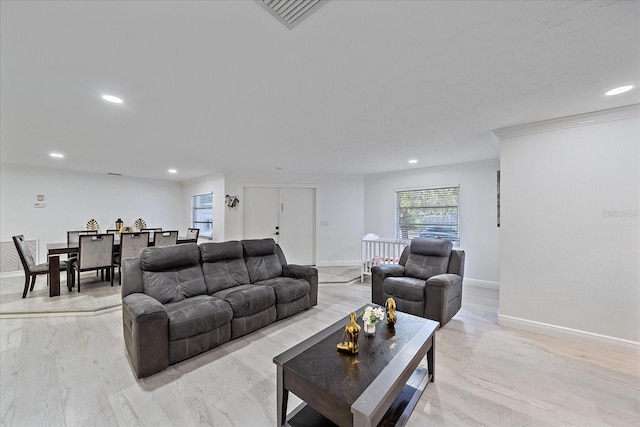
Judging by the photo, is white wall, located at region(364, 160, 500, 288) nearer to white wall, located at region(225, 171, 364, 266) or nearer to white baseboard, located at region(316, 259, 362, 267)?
white wall, located at region(225, 171, 364, 266)

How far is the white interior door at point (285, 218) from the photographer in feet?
20.8

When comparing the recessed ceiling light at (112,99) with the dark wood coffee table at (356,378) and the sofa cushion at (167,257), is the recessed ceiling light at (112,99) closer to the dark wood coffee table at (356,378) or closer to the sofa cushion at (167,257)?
the sofa cushion at (167,257)

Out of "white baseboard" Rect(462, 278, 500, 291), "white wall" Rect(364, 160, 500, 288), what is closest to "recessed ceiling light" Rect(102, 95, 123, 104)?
"white wall" Rect(364, 160, 500, 288)

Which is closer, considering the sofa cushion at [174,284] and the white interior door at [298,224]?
the sofa cushion at [174,284]

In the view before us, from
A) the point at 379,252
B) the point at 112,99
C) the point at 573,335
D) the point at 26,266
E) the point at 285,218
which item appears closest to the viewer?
the point at 112,99

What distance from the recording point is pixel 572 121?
2768mm

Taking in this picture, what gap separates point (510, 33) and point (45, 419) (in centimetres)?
378

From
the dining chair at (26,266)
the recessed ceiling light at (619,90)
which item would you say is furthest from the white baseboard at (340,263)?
the recessed ceiling light at (619,90)

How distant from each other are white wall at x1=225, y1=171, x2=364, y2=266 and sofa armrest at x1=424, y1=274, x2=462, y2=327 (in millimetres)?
3505

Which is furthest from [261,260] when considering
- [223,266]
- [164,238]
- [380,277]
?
[164,238]

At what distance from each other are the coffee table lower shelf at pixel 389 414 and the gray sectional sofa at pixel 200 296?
1.25 meters

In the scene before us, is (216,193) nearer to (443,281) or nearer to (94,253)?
(94,253)

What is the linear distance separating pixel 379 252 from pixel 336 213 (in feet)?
5.86

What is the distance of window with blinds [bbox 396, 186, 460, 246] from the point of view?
5.27m
